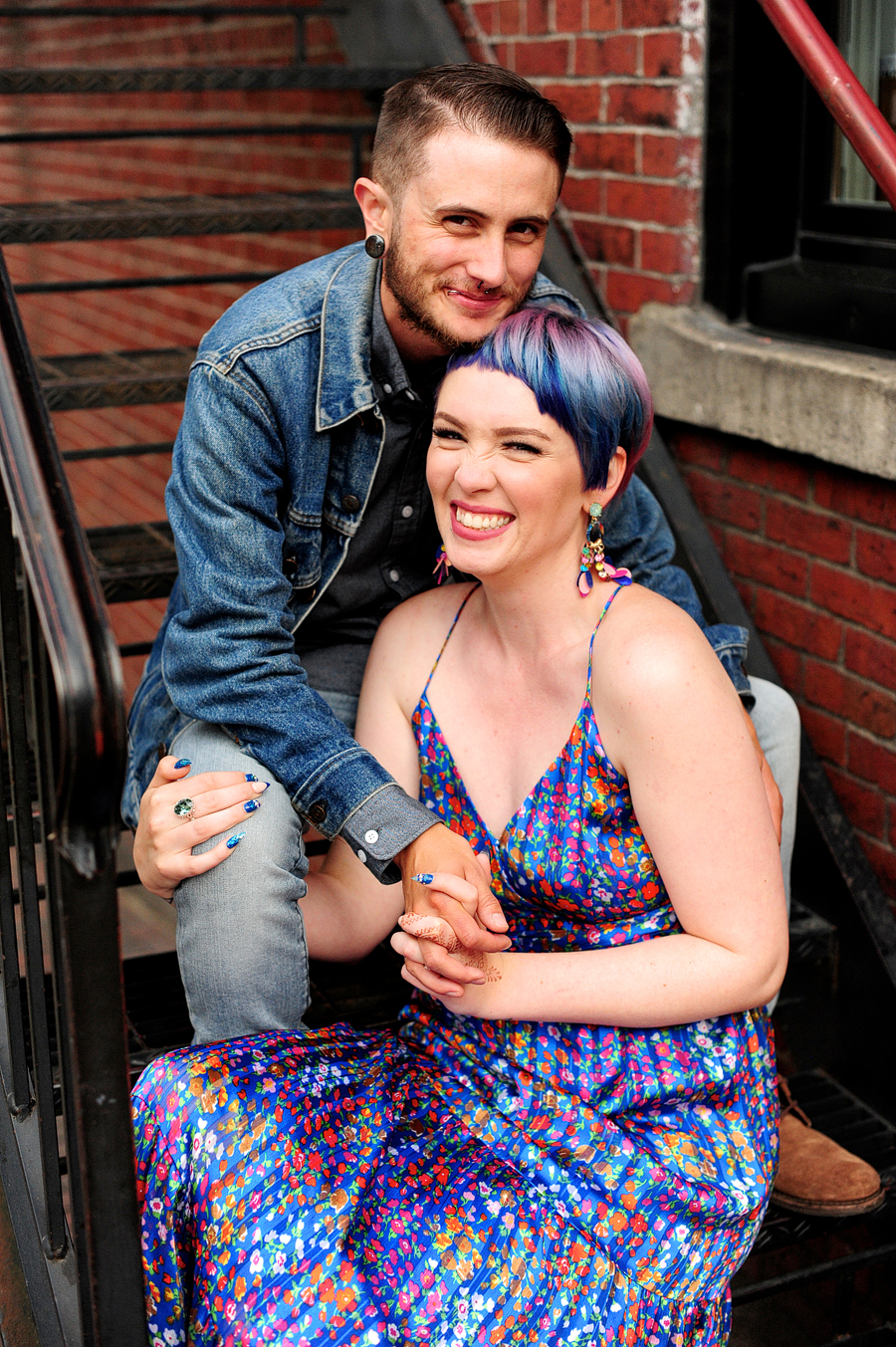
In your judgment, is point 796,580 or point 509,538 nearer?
point 509,538

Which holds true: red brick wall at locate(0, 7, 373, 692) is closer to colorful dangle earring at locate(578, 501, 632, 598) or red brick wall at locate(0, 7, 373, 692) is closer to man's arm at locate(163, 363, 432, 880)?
man's arm at locate(163, 363, 432, 880)

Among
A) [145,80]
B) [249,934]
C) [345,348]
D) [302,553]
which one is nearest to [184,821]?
[249,934]

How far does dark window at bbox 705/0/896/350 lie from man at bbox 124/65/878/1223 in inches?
28.4

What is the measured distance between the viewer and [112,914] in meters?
1.31

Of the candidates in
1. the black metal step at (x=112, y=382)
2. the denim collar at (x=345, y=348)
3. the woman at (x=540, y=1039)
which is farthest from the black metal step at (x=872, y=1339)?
the black metal step at (x=112, y=382)

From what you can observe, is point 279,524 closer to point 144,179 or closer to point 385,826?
point 385,826

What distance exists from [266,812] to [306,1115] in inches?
18.2

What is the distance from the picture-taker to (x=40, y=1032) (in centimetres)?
168

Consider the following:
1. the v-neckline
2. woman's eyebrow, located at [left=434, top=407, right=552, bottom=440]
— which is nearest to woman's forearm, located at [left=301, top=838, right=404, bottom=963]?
the v-neckline

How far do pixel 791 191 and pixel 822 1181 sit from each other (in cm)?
204

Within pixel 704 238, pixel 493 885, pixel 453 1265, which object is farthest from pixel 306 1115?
pixel 704 238

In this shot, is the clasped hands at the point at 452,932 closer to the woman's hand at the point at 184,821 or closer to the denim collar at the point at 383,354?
the woman's hand at the point at 184,821

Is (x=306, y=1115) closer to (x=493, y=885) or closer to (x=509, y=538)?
(x=493, y=885)

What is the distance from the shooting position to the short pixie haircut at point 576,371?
71.2 inches
